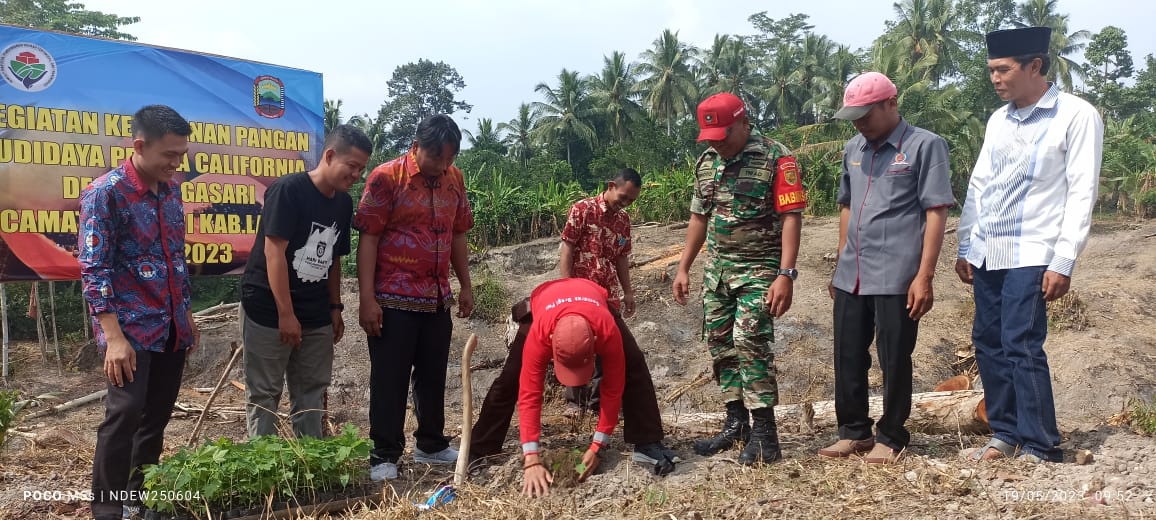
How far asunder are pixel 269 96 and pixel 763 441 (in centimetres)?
466

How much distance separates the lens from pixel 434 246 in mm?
3738

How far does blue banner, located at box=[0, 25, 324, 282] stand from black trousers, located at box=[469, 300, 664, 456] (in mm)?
3336

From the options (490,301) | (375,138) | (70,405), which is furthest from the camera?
(375,138)

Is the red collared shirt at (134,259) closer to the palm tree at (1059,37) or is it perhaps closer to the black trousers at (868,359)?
the black trousers at (868,359)

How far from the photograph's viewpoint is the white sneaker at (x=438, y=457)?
3875mm

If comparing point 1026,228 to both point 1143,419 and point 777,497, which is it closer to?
point 1143,419

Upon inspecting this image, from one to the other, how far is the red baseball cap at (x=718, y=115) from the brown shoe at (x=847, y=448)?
1.52 m

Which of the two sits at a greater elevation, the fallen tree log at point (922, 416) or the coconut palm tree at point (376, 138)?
the coconut palm tree at point (376, 138)

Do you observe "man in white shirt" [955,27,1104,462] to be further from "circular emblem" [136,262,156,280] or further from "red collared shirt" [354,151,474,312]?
"circular emblem" [136,262,156,280]

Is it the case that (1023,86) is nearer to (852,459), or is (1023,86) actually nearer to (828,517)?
(852,459)

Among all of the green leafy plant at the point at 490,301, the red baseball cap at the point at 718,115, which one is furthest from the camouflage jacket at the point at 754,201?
the green leafy plant at the point at 490,301

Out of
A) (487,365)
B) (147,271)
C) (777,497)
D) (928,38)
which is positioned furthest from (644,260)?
(928,38)

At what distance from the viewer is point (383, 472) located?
359cm

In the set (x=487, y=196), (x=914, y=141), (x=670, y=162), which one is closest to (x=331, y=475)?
(x=914, y=141)
